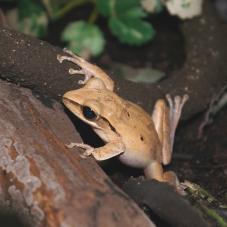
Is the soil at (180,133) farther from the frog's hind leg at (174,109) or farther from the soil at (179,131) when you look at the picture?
the frog's hind leg at (174,109)

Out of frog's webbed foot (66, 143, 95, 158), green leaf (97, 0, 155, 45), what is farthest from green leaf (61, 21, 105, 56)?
frog's webbed foot (66, 143, 95, 158)

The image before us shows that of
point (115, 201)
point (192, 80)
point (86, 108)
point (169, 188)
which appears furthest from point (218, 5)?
point (115, 201)

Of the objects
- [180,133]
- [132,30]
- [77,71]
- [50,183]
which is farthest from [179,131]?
[50,183]

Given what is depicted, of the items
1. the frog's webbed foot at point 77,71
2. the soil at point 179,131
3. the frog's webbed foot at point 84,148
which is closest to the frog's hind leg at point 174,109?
the soil at point 179,131

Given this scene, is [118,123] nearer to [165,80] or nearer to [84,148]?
[84,148]

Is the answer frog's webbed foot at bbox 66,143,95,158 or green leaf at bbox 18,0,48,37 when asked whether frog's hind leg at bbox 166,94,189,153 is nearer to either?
frog's webbed foot at bbox 66,143,95,158

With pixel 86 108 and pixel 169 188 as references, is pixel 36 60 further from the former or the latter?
pixel 169 188
